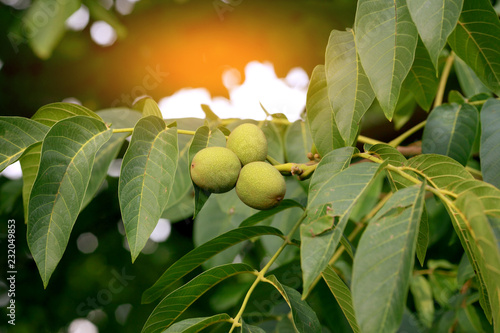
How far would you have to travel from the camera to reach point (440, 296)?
2.15 meters

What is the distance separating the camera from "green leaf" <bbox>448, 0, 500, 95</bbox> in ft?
3.36

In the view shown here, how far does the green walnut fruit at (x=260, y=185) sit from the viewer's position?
96 centimetres

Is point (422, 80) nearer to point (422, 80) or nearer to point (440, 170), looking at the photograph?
point (422, 80)

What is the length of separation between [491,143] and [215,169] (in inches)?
25.7

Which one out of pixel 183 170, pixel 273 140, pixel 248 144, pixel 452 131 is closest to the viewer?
pixel 248 144

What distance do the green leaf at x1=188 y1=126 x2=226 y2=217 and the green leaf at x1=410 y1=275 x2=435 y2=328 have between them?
139 centimetres

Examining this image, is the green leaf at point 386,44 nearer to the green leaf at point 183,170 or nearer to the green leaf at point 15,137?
the green leaf at point 183,170

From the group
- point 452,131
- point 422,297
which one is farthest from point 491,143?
point 422,297

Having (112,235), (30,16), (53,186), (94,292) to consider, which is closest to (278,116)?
(53,186)

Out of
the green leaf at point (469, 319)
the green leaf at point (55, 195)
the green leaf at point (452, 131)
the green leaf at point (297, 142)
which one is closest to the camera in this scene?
the green leaf at point (55, 195)

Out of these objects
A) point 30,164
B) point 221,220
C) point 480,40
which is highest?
point 480,40

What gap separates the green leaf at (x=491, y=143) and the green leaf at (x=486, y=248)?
Result: 1.32 feet

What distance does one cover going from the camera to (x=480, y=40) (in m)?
1.08

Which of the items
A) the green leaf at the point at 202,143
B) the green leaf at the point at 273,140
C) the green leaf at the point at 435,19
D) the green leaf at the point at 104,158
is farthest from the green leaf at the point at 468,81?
the green leaf at the point at 104,158
